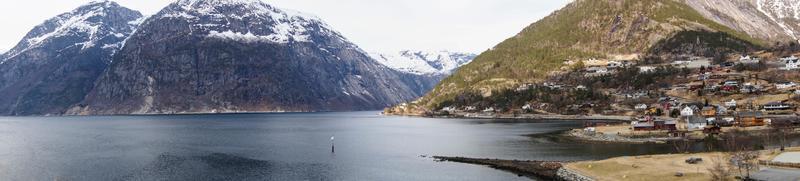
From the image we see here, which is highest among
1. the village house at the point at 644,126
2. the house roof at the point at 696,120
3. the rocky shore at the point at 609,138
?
the house roof at the point at 696,120

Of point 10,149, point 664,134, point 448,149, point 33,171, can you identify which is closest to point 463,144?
point 448,149

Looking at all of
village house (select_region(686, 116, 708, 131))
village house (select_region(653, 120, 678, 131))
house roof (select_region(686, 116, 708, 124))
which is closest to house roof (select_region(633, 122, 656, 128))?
village house (select_region(653, 120, 678, 131))

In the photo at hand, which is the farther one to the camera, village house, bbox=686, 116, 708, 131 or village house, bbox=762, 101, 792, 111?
village house, bbox=762, 101, 792, 111

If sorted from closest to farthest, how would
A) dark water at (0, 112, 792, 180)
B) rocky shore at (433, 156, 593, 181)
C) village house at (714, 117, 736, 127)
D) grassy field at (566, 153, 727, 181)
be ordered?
grassy field at (566, 153, 727, 181)
rocky shore at (433, 156, 593, 181)
dark water at (0, 112, 792, 180)
village house at (714, 117, 736, 127)

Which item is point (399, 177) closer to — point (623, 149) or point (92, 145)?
point (623, 149)

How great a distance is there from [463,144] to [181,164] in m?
60.1

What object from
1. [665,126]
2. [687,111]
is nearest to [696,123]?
[665,126]

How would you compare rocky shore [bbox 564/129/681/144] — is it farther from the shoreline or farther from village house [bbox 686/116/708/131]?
the shoreline

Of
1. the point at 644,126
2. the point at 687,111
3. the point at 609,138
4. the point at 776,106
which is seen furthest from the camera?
the point at 687,111

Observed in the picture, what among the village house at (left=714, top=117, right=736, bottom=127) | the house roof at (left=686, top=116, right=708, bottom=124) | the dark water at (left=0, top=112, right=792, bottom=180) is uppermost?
the house roof at (left=686, top=116, right=708, bottom=124)

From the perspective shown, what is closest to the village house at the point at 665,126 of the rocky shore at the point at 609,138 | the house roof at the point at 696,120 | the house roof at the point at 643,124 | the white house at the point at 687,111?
the house roof at the point at 643,124

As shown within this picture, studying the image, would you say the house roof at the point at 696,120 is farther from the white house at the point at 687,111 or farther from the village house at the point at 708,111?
the white house at the point at 687,111

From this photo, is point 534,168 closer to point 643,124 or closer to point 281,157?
point 281,157

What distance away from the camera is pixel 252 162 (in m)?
109
